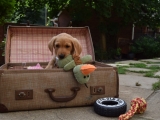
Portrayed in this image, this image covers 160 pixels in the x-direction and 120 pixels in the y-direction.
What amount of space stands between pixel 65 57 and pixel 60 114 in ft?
1.48

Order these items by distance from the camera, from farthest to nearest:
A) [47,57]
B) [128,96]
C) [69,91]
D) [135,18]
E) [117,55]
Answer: [117,55]
[135,18]
[47,57]
[128,96]
[69,91]

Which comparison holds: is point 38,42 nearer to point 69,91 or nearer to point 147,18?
point 69,91

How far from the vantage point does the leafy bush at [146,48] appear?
7336 millimetres

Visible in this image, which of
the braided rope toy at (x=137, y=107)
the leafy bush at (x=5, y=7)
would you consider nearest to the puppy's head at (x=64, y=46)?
the braided rope toy at (x=137, y=107)

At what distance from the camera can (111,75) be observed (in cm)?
167

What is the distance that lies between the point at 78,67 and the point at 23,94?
0.42 meters

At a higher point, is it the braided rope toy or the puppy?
the puppy

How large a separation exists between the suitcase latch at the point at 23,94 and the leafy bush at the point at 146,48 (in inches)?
250

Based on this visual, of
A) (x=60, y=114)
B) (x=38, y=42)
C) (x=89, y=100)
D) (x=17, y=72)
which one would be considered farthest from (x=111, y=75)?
(x=38, y=42)

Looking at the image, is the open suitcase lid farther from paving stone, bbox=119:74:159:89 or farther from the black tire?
the black tire

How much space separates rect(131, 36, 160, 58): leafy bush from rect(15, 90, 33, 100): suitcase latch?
20.8 ft

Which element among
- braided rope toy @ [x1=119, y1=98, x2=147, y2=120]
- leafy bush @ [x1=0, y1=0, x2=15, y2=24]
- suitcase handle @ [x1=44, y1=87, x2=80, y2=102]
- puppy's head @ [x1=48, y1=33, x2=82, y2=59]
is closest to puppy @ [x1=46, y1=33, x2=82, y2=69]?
puppy's head @ [x1=48, y1=33, x2=82, y2=59]

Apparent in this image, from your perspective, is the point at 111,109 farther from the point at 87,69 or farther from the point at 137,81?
the point at 137,81

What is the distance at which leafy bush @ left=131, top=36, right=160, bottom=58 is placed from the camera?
734cm
